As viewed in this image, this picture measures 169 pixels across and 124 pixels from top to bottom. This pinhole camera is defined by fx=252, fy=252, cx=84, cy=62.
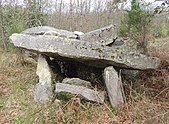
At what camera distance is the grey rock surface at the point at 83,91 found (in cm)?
523

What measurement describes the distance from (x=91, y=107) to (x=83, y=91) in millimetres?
368

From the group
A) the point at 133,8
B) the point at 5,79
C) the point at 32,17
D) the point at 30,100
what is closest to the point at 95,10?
the point at 32,17

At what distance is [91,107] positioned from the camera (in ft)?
17.0

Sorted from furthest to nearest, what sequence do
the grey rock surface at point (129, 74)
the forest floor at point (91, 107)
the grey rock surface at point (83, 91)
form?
1. the grey rock surface at point (129, 74)
2. the grey rock surface at point (83, 91)
3. the forest floor at point (91, 107)

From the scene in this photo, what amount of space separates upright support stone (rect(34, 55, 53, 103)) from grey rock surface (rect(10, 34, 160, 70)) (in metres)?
0.58

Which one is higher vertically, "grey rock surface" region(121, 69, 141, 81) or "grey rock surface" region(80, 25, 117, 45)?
"grey rock surface" region(80, 25, 117, 45)

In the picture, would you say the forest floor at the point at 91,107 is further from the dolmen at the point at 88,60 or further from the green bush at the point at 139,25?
the green bush at the point at 139,25

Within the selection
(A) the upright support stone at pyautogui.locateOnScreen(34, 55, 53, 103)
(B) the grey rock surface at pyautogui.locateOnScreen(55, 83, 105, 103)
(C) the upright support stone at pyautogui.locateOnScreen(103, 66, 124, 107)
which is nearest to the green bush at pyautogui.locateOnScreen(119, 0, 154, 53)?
(C) the upright support stone at pyautogui.locateOnScreen(103, 66, 124, 107)

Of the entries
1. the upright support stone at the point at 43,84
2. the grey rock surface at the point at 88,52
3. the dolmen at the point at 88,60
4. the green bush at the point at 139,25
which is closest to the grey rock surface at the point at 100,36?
the dolmen at the point at 88,60

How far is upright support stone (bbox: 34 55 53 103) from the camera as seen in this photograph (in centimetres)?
565

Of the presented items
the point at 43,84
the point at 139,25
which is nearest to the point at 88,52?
the point at 43,84

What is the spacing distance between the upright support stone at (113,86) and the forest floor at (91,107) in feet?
0.52

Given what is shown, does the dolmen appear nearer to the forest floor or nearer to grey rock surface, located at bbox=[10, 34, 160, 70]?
grey rock surface, located at bbox=[10, 34, 160, 70]

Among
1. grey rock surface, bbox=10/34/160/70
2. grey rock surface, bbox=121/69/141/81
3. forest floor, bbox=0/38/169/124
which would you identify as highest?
grey rock surface, bbox=10/34/160/70
